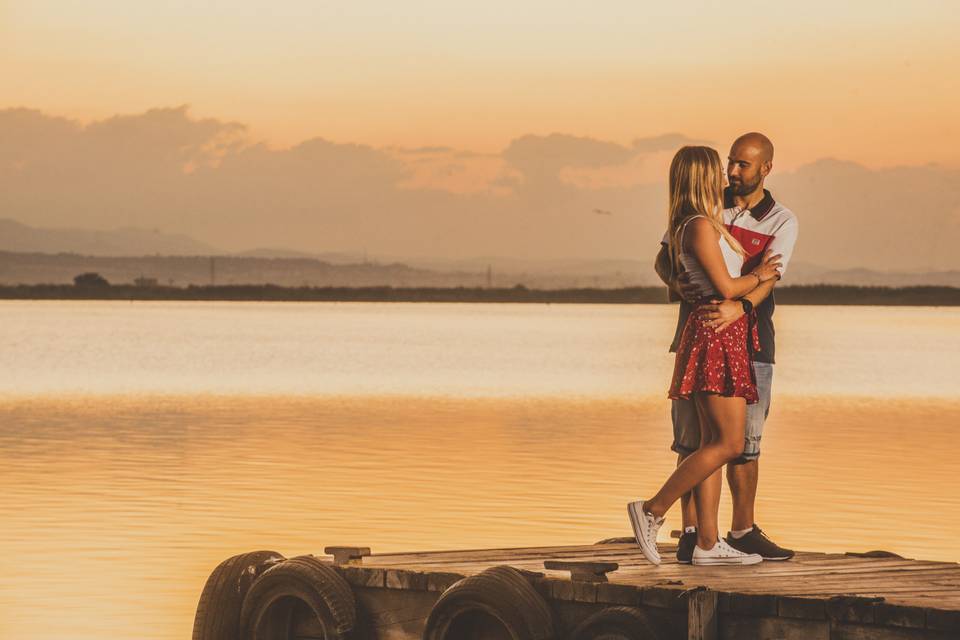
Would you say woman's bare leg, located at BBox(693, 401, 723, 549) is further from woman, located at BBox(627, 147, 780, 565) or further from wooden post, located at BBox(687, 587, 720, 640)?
wooden post, located at BBox(687, 587, 720, 640)

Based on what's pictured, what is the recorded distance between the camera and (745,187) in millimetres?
8414

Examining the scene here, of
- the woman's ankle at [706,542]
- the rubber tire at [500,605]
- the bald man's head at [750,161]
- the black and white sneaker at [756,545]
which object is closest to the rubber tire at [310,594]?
the rubber tire at [500,605]

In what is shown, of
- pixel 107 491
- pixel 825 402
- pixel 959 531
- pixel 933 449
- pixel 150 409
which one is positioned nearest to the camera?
pixel 959 531

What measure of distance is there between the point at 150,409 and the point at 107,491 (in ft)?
57.4

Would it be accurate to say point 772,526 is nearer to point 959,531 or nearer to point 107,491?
point 959,531

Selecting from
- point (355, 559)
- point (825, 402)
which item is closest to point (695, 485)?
point (355, 559)

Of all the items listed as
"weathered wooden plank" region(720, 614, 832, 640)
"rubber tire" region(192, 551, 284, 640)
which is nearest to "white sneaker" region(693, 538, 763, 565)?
"weathered wooden plank" region(720, 614, 832, 640)

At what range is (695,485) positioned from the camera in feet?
→ 27.4

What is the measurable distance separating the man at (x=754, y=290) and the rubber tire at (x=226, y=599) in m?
2.30

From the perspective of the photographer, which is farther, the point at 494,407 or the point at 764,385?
the point at 494,407

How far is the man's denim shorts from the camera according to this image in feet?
27.8

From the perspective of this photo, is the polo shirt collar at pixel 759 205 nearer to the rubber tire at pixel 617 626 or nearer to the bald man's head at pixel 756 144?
the bald man's head at pixel 756 144

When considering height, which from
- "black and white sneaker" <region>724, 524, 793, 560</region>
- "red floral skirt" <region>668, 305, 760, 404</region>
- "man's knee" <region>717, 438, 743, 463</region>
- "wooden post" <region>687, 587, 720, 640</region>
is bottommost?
"wooden post" <region>687, 587, 720, 640</region>

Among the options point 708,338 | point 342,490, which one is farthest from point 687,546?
point 342,490
